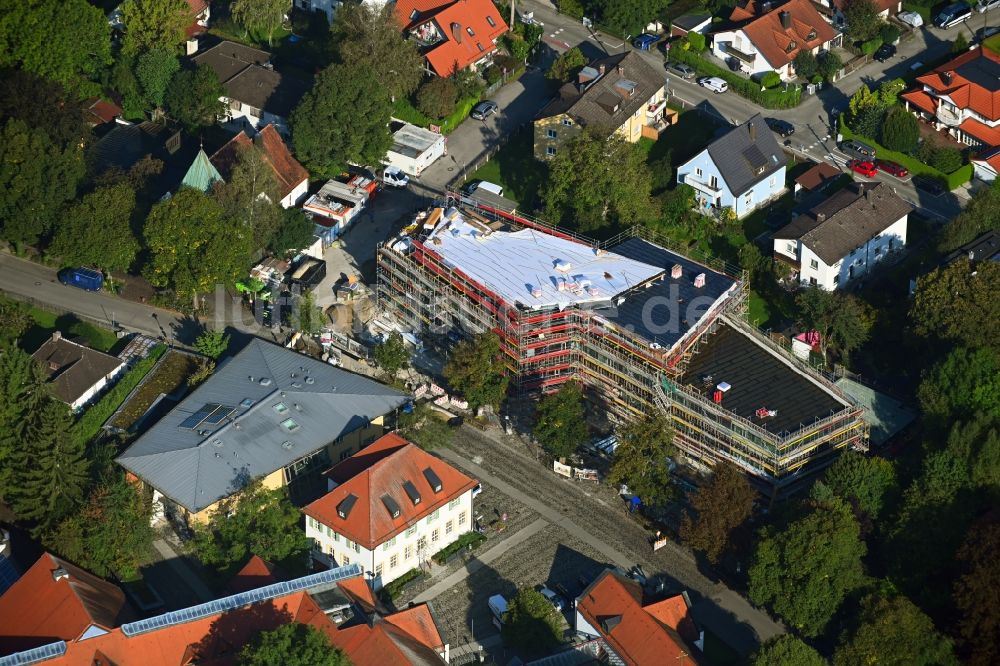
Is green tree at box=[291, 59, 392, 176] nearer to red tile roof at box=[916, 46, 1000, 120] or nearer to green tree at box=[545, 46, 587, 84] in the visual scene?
green tree at box=[545, 46, 587, 84]

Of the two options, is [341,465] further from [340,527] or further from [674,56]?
[674,56]

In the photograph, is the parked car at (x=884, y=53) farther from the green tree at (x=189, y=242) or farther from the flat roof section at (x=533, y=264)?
the green tree at (x=189, y=242)

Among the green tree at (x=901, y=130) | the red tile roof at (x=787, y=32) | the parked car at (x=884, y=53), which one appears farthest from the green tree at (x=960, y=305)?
the parked car at (x=884, y=53)

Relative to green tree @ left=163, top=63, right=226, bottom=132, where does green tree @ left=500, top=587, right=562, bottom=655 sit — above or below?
below

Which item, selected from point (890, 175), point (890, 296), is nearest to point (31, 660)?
point (890, 296)

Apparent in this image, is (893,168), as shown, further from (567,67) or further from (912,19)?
(567,67)

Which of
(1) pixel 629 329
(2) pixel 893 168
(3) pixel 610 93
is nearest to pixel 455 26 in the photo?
(3) pixel 610 93

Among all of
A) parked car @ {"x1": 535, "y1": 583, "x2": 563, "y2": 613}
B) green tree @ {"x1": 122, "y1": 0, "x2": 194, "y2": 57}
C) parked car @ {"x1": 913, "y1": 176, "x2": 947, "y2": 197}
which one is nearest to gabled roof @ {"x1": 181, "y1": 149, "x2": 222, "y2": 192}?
green tree @ {"x1": 122, "y1": 0, "x2": 194, "y2": 57}
